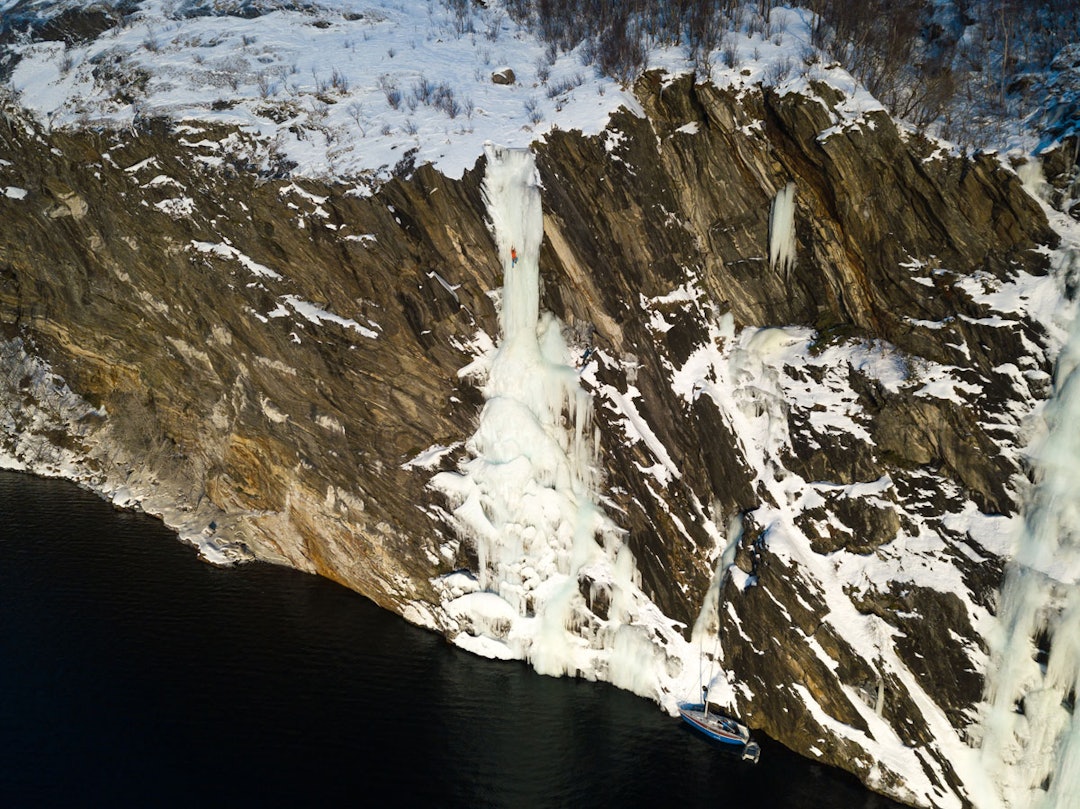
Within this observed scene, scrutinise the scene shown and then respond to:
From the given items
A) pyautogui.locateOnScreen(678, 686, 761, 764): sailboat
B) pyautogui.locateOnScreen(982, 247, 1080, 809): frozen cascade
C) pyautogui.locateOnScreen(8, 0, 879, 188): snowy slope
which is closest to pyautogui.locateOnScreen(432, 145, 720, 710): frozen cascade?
pyautogui.locateOnScreen(678, 686, 761, 764): sailboat

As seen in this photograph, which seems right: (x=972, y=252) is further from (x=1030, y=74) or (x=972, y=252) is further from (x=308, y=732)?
(x=308, y=732)

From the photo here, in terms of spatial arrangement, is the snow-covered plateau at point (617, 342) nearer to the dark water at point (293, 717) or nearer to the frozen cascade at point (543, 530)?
the frozen cascade at point (543, 530)

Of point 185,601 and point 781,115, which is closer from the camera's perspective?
point 781,115

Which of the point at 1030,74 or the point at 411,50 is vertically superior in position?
the point at 411,50

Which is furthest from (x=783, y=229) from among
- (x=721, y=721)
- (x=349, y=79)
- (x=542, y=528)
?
(x=349, y=79)

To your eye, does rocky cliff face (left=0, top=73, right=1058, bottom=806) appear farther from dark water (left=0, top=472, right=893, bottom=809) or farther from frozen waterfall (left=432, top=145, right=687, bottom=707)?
dark water (left=0, top=472, right=893, bottom=809)

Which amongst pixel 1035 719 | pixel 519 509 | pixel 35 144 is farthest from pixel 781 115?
pixel 35 144

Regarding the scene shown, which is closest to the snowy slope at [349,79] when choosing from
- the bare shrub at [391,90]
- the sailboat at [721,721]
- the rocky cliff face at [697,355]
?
the bare shrub at [391,90]
